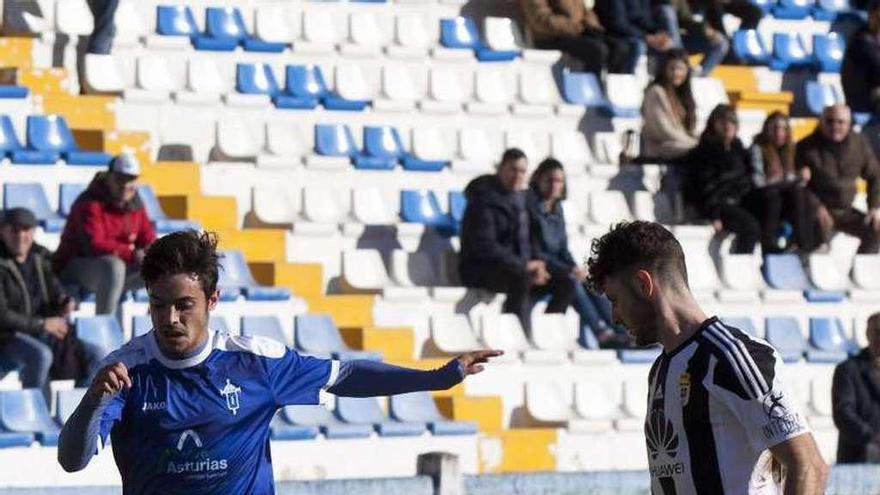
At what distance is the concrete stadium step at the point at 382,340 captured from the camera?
13766 millimetres

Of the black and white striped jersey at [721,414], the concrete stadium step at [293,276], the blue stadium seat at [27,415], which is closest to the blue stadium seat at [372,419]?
the concrete stadium step at [293,276]

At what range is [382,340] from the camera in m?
Answer: 13.8

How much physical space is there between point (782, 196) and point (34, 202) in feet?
16.5

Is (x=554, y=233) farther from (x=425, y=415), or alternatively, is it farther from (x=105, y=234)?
(x=105, y=234)

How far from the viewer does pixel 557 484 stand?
29.9ft

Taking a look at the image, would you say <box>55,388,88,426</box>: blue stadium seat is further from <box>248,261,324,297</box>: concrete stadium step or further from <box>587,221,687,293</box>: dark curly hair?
<box>587,221,687,293</box>: dark curly hair

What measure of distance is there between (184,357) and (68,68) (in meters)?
8.88

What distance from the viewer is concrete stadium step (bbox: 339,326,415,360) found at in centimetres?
1377

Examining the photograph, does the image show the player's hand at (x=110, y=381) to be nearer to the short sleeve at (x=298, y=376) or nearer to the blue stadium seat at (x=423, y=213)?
the short sleeve at (x=298, y=376)

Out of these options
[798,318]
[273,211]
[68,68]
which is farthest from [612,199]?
[68,68]

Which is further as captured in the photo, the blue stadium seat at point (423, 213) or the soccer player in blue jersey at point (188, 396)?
the blue stadium seat at point (423, 213)

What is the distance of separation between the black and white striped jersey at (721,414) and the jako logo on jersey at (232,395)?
119 centimetres

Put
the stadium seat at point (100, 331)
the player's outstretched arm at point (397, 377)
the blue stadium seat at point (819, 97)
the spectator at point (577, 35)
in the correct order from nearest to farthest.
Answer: the player's outstretched arm at point (397, 377) < the stadium seat at point (100, 331) < the spectator at point (577, 35) < the blue stadium seat at point (819, 97)

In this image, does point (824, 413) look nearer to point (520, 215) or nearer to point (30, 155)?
point (520, 215)
